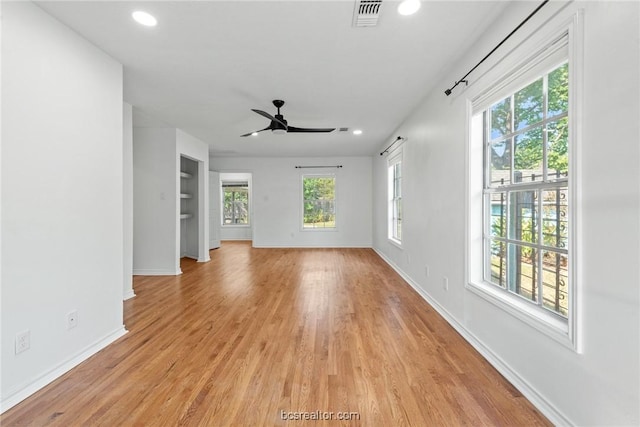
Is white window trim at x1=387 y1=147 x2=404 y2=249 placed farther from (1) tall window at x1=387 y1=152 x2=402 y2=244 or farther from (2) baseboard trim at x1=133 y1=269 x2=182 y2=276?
(2) baseboard trim at x1=133 y1=269 x2=182 y2=276

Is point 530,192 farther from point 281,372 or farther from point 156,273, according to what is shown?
point 156,273

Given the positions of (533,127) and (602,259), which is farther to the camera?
(533,127)

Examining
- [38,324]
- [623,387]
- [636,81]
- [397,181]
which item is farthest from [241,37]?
[397,181]

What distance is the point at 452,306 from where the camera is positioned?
Answer: 2752 mm

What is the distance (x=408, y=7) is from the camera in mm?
1892

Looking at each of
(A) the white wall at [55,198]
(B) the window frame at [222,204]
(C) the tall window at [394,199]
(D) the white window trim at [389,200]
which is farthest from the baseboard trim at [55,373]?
(B) the window frame at [222,204]

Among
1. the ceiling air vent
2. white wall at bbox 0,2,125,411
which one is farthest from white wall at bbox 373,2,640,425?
white wall at bbox 0,2,125,411

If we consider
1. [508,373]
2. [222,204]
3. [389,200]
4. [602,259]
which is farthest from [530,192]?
[222,204]

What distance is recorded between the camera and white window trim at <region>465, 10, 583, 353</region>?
4.47ft

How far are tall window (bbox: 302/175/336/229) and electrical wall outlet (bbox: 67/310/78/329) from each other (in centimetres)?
606

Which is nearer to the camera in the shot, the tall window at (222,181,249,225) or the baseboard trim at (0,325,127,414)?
the baseboard trim at (0,325,127,414)

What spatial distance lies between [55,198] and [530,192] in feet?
10.8

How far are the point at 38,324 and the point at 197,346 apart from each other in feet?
3.43

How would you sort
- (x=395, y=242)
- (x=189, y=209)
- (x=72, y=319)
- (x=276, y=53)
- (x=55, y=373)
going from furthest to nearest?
1. (x=189, y=209)
2. (x=395, y=242)
3. (x=276, y=53)
4. (x=72, y=319)
5. (x=55, y=373)
